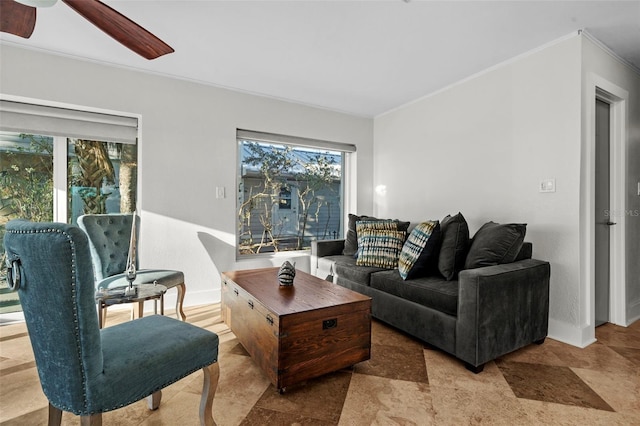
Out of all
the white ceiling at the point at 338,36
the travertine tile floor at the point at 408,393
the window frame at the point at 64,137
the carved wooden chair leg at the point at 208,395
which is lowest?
the travertine tile floor at the point at 408,393

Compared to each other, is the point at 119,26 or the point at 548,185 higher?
the point at 119,26

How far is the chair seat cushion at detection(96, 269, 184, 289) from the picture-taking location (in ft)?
8.13

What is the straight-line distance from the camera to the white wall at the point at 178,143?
289cm

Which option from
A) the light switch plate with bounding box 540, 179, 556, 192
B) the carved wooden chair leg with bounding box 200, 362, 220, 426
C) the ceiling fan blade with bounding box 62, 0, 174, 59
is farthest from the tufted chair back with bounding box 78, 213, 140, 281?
the light switch plate with bounding box 540, 179, 556, 192

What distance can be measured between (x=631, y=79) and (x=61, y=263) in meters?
4.41

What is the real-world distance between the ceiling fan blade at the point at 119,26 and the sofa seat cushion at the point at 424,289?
232cm

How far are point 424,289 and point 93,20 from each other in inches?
103

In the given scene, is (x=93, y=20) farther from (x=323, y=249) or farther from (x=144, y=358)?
(x=323, y=249)

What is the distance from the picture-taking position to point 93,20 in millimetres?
1720

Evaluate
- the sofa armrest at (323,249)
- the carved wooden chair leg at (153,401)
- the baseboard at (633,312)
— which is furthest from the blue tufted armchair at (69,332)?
the baseboard at (633,312)

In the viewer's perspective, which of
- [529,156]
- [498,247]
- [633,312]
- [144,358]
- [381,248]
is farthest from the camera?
[381,248]

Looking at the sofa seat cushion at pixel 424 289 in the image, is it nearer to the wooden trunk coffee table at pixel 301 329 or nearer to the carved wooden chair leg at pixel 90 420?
the wooden trunk coffee table at pixel 301 329

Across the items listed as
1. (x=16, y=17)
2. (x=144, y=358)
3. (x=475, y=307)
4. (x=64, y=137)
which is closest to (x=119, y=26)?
(x=16, y=17)

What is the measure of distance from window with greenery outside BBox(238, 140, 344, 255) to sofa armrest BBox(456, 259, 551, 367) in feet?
8.61
